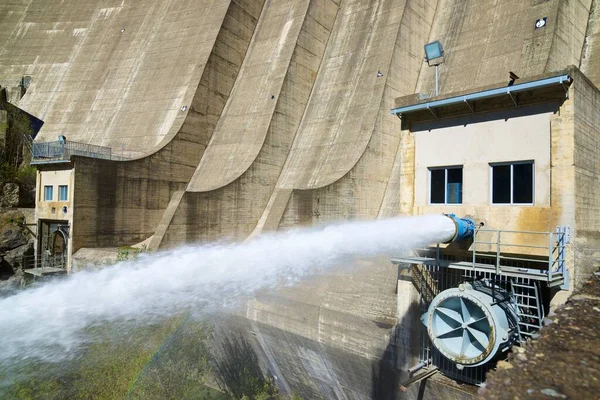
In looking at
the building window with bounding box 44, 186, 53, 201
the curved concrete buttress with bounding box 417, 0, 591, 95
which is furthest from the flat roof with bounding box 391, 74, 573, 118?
the building window with bounding box 44, 186, 53, 201

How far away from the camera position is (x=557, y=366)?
5.73m

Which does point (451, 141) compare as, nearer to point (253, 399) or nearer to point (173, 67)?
point (253, 399)

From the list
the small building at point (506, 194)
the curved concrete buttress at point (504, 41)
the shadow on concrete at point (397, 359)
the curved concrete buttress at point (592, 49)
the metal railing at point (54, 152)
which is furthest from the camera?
the metal railing at point (54, 152)

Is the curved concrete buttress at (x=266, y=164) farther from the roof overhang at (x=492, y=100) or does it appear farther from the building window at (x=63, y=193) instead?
the roof overhang at (x=492, y=100)

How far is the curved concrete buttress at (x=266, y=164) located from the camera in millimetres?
22047

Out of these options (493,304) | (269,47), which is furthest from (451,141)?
(269,47)

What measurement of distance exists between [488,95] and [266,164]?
55.8 ft

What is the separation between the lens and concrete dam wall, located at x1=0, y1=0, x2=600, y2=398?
1582 cm

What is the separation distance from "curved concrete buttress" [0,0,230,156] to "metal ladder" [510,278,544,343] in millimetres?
19445

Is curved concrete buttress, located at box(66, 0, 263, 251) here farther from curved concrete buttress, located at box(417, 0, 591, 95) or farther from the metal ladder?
the metal ladder

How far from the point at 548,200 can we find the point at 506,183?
0.97m

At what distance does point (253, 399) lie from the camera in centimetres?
1596

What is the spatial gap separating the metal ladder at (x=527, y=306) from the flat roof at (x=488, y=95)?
3.90 meters

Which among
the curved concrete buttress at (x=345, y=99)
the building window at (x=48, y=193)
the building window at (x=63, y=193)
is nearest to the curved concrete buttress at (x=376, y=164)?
the curved concrete buttress at (x=345, y=99)
